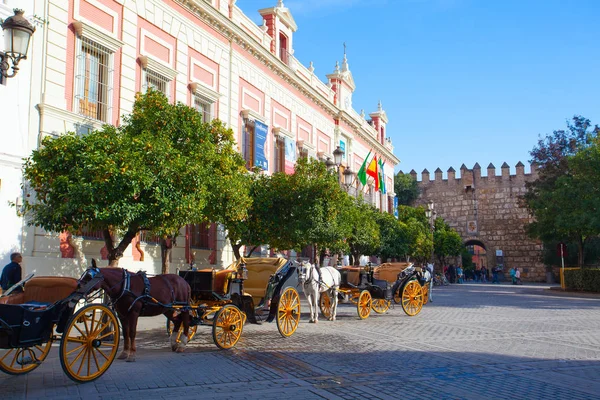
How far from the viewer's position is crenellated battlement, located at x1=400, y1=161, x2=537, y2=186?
5028 cm

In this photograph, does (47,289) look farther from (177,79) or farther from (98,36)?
(177,79)

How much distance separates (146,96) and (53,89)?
6.90ft

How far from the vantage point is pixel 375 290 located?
15.3m

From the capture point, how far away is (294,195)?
18.1 m

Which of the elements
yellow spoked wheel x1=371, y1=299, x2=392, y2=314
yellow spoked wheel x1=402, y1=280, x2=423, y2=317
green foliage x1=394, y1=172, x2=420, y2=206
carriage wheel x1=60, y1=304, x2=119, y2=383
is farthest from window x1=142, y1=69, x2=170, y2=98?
green foliage x1=394, y1=172, x2=420, y2=206

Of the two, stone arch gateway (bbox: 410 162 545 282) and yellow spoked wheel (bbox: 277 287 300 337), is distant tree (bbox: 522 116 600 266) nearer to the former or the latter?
stone arch gateway (bbox: 410 162 545 282)

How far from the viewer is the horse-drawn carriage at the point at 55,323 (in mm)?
6176

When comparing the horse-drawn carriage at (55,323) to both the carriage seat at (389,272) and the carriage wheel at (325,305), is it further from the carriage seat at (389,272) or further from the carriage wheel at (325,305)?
the carriage seat at (389,272)

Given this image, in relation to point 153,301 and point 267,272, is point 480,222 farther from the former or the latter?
point 153,301

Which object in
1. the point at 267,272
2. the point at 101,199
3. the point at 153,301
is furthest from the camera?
the point at 267,272

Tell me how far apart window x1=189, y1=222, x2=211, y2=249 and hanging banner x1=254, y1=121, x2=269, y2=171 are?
12.6ft

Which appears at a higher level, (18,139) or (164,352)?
(18,139)

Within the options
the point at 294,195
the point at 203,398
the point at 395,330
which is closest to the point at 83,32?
the point at 294,195

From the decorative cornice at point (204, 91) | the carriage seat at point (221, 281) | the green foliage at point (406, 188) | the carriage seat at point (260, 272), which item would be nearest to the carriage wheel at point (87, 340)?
the carriage seat at point (221, 281)
